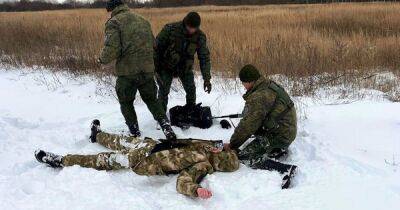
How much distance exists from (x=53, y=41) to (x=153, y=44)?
755 cm

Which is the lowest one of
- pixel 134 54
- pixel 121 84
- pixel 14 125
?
pixel 14 125

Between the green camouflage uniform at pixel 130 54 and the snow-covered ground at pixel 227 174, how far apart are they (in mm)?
608

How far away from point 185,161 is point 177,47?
187 centimetres

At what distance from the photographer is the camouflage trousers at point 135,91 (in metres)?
5.14

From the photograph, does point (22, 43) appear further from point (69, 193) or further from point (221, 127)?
point (69, 193)

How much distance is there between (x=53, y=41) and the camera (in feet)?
39.6

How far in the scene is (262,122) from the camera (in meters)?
4.47

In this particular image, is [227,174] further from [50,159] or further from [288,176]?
[50,159]

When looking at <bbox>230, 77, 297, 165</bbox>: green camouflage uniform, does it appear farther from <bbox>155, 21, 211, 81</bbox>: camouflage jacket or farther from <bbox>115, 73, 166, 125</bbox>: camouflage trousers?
<bbox>155, 21, 211, 81</bbox>: camouflage jacket

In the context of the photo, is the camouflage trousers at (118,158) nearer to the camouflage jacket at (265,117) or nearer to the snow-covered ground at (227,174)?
the snow-covered ground at (227,174)

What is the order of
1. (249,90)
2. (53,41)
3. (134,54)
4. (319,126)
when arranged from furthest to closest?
(53,41), (319,126), (134,54), (249,90)

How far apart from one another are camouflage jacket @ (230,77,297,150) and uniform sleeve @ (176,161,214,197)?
1.63 ft

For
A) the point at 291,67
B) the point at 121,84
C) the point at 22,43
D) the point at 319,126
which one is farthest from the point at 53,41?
the point at 319,126

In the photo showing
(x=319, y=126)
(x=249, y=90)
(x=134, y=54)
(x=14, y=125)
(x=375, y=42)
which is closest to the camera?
(x=249, y=90)
